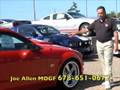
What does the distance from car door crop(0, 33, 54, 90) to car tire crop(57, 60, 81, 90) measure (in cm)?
58

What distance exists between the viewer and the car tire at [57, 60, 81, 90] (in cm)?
911

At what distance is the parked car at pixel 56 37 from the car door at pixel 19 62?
276 inches

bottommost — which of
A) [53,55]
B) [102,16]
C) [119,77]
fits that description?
[119,77]

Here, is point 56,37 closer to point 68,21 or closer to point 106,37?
point 106,37

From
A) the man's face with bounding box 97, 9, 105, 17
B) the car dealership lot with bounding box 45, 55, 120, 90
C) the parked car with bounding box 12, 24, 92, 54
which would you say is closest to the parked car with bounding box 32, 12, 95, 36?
the parked car with bounding box 12, 24, 92, 54

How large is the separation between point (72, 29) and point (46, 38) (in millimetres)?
9368

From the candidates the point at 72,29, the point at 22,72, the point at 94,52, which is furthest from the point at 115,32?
the point at 72,29

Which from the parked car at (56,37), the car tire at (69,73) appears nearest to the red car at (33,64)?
the car tire at (69,73)

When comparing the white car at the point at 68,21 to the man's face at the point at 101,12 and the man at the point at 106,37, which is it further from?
the man's face at the point at 101,12

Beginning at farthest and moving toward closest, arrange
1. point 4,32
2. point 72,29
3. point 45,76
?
1. point 72,29
2. point 45,76
3. point 4,32

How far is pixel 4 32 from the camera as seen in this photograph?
804cm

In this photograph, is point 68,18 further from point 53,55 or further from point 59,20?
point 53,55

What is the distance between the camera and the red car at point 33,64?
7.83 metres

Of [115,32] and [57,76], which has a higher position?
[115,32]
